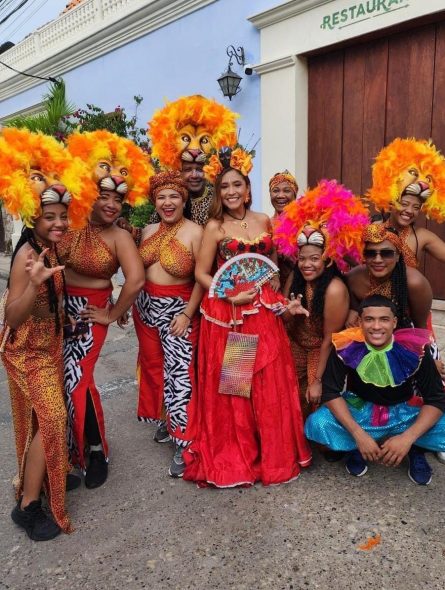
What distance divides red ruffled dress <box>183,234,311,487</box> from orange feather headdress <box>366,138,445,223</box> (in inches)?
32.9

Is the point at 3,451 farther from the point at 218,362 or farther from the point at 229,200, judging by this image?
the point at 229,200

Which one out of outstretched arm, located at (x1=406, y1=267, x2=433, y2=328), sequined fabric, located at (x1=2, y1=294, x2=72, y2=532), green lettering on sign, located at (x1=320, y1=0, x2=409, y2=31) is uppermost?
green lettering on sign, located at (x1=320, y1=0, x2=409, y2=31)

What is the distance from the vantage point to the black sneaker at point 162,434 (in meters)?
3.20

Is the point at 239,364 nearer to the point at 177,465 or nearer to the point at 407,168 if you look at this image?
the point at 177,465

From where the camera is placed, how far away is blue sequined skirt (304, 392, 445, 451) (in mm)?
2564

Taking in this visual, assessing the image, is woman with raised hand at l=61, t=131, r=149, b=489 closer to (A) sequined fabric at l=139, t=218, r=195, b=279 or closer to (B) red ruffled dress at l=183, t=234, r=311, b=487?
(A) sequined fabric at l=139, t=218, r=195, b=279

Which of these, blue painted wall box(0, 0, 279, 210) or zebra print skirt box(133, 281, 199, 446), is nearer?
zebra print skirt box(133, 281, 199, 446)

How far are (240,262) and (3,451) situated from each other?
1997 millimetres

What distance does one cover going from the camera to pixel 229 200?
2.75 metres

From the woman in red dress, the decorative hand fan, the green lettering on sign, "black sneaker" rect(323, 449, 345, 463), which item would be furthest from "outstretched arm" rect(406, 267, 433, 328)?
the green lettering on sign

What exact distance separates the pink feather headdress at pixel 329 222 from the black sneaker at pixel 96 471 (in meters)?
1.62

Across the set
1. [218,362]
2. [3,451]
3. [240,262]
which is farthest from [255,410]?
[3,451]

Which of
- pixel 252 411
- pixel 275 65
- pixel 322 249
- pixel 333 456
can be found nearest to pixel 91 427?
pixel 252 411

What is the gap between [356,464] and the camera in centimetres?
268
